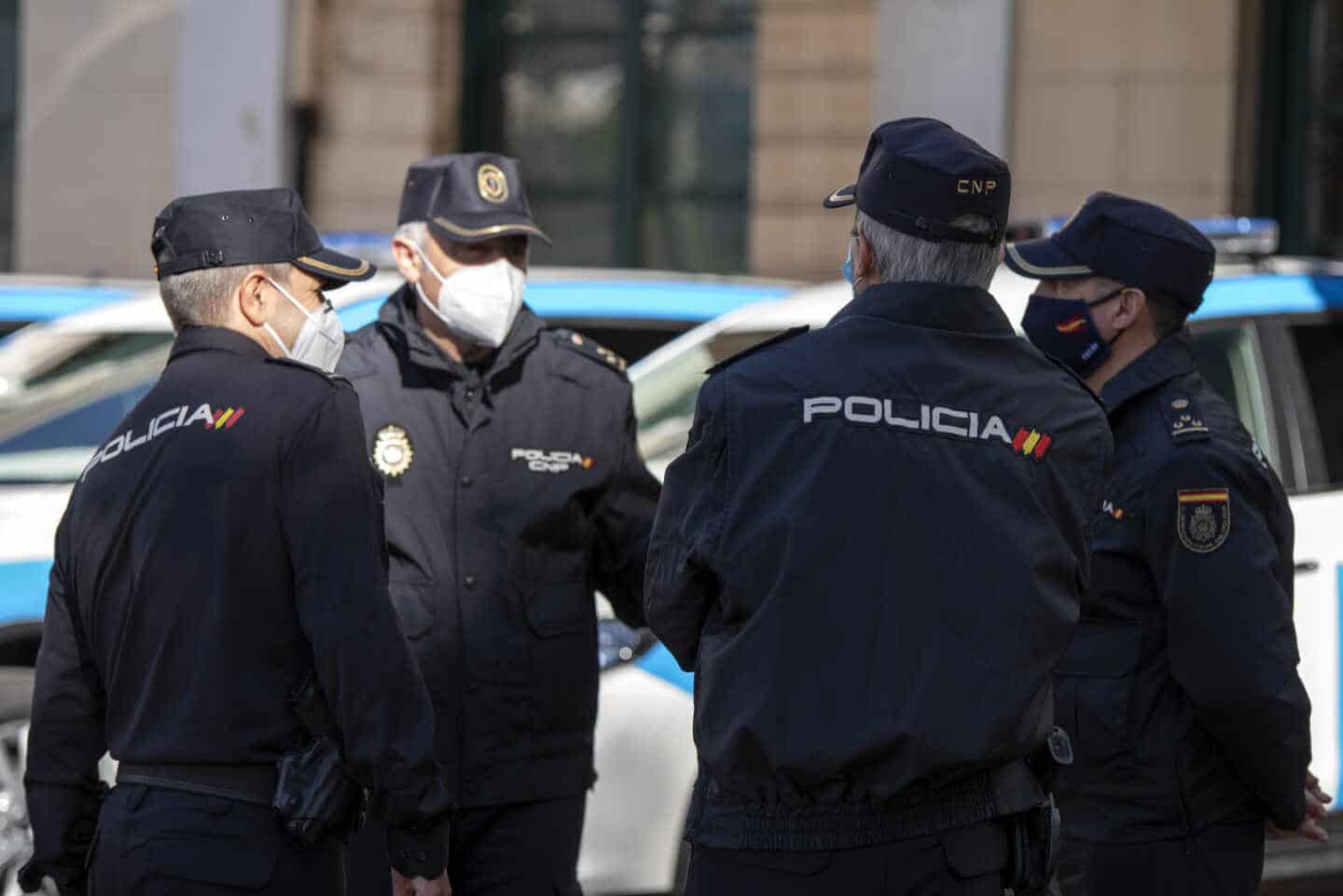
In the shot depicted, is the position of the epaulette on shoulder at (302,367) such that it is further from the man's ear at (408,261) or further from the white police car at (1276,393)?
the white police car at (1276,393)

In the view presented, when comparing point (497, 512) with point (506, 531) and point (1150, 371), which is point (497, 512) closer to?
point (506, 531)

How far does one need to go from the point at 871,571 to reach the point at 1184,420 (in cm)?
108

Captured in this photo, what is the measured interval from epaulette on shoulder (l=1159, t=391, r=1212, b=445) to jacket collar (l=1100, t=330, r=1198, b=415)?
42 millimetres

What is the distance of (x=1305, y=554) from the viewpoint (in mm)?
5277

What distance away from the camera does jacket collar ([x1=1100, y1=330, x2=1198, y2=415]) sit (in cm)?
362

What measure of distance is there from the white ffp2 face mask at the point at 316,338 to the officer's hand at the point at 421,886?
2.89 ft

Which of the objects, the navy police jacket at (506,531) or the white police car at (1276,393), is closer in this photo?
the navy police jacket at (506,531)

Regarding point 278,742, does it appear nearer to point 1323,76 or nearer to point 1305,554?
point 1305,554

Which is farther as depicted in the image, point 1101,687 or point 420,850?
point 1101,687

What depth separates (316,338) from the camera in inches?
135

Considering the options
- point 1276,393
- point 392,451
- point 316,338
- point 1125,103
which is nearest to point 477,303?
point 392,451

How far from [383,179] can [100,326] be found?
5558 millimetres

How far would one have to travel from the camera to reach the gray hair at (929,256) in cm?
287

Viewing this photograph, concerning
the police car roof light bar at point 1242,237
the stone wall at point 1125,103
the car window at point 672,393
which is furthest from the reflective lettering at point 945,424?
the stone wall at point 1125,103
